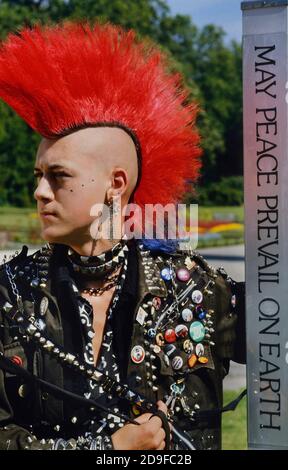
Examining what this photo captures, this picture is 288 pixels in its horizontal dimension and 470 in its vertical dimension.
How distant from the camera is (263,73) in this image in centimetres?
223

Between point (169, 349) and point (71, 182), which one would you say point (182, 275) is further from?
point (71, 182)

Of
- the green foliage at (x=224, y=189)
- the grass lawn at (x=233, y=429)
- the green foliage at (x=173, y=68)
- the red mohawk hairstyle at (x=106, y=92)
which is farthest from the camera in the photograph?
the green foliage at (x=224, y=189)

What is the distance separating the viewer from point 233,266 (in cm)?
655

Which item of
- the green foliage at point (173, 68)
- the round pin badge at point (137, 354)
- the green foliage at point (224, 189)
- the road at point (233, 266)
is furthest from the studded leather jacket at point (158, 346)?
the green foliage at point (224, 189)

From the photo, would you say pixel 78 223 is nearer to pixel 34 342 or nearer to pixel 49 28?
pixel 34 342

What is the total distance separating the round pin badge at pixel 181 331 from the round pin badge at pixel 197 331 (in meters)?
0.02

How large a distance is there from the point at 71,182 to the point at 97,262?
26 centimetres

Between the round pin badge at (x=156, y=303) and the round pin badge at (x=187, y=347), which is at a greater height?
the round pin badge at (x=156, y=303)

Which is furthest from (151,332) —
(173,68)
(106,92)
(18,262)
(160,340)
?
(173,68)

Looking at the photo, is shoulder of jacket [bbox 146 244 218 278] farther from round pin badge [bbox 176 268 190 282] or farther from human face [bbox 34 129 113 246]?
human face [bbox 34 129 113 246]

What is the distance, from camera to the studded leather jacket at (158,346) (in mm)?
2236

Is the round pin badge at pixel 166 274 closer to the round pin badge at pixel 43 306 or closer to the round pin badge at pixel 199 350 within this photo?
the round pin badge at pixel 199 350

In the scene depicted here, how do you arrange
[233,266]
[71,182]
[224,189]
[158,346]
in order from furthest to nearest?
1. [224,189]
2. [233,266]
3. [158,346]
4. [71,182]

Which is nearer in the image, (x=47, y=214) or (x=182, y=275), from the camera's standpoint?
(x=47, y=214)
